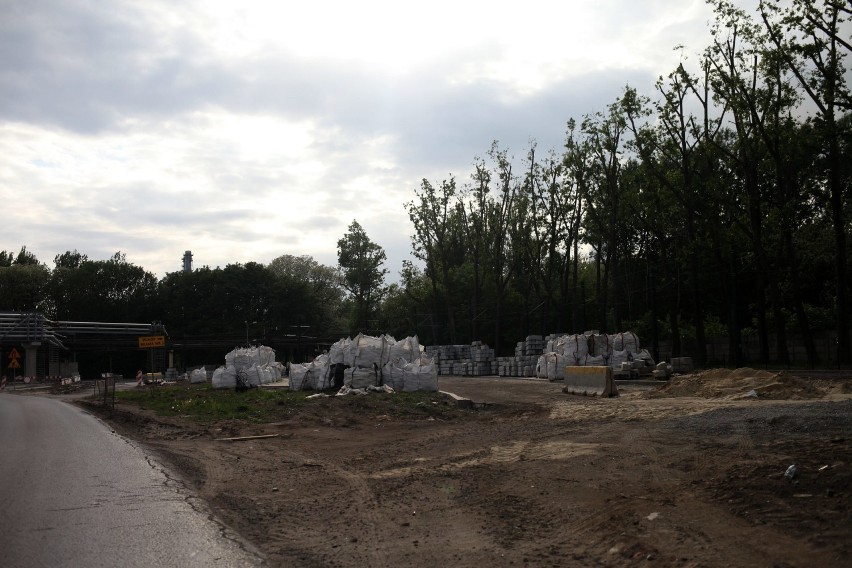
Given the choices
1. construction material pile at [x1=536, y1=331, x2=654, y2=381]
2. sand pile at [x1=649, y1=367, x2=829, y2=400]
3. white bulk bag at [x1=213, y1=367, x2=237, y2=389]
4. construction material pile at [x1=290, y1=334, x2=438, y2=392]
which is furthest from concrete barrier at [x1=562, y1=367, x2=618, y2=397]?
white bulk bag at [x1=213, y1=367, x2=237, y2=389]

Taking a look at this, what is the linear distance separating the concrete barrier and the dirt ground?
23.9ft

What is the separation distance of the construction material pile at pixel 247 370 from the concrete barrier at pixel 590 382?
16528 millimetres

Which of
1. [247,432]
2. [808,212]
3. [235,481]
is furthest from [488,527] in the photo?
[808,212]

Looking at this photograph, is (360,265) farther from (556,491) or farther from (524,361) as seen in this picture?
(556,491)

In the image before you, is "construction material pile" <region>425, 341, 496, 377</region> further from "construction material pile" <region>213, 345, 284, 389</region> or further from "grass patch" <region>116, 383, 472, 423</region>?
"grass patch" <region>116, 383, 472, 423</region>

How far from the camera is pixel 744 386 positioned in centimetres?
2083

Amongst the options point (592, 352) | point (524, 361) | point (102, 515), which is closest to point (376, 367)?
point (592, 352)

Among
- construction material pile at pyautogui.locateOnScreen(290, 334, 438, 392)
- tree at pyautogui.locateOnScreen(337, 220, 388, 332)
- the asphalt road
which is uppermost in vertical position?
tree at pyautogui.locateOnScreen(337, 220, 388, 332)

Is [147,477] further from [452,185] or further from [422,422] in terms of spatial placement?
[452,185]

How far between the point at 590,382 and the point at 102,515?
18.9m

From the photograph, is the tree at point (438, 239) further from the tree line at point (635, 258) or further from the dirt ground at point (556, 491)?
the dirt ground at point (556, 491)

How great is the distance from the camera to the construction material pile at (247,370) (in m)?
38.4

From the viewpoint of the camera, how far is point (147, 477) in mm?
10977

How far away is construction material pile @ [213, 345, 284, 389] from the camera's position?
1512 inches
